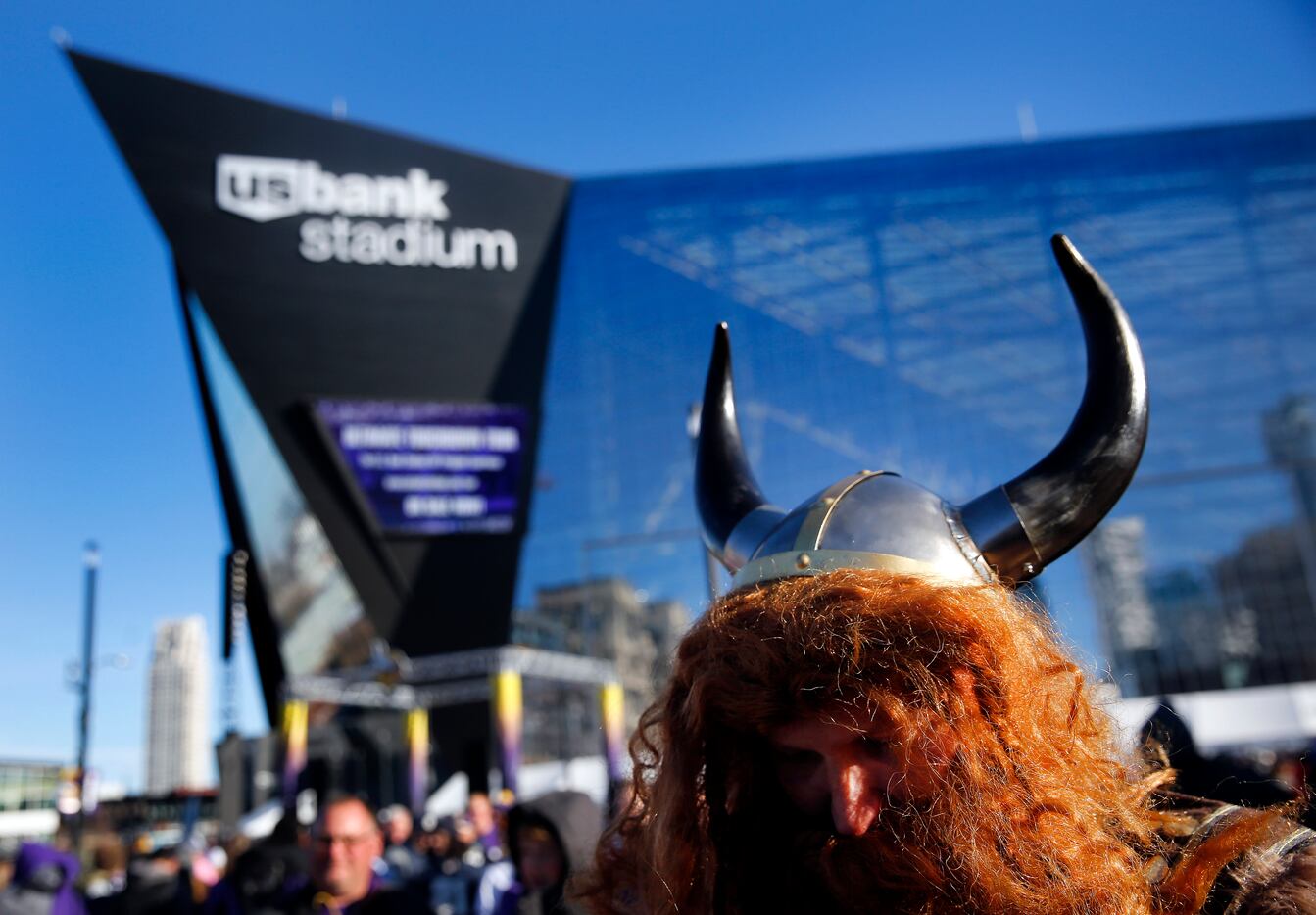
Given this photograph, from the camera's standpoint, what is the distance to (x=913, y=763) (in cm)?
105

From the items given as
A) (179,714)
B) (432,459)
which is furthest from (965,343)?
(179,714)

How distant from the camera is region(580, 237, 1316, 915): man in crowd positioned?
99 cm

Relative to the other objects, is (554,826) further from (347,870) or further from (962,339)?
(962,339)

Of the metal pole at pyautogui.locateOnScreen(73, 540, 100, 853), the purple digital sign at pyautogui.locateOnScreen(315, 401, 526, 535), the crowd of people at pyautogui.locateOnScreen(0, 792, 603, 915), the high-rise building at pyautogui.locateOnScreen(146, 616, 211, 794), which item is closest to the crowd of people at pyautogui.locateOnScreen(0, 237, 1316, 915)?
the crowd of people at pyautogui.locateOnScreen(0, 792, 603, 915)

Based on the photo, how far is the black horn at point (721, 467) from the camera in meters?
1.49

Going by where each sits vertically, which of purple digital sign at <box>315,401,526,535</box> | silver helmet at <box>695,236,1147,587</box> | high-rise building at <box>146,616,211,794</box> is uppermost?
purple digital sign at <box>315,401,526,535</box>

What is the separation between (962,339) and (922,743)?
1433 inches

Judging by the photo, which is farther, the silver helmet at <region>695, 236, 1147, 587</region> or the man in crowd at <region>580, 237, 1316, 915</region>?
the silver helmet at <region>695, 236, 1147, 587</region>

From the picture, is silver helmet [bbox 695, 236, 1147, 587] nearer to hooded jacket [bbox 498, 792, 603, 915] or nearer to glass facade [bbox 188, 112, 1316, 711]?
hooded jacket [bbox 498, 792, 603, 915]

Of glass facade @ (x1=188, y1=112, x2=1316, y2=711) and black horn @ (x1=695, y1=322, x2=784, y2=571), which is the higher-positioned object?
glass facade @ (x1=188, y1=112, x2=1316, y2=711)

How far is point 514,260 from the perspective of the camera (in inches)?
1162

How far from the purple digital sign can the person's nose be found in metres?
27.2

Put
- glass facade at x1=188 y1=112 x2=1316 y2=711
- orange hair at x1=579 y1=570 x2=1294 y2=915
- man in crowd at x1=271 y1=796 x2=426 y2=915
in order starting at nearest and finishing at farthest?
1. orange hair at x1=579 y1=570 x2=1294 y2=915
2. man in crowd at x1=271 y1=796 x2=426 y2=915
3. glass facade at x1=188 y1=112 x2=1316 y2=711

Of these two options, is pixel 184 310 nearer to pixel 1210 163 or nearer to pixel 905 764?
pixel 905 764
